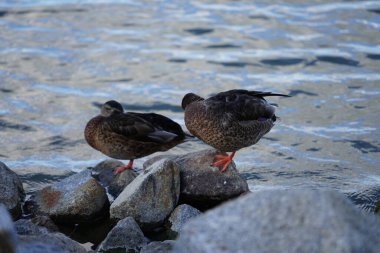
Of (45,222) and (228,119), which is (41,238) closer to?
(45,222)

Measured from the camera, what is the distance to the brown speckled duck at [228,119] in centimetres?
774

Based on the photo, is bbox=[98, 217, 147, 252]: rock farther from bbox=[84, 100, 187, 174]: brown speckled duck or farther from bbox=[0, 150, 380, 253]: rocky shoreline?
bbox=[84, 100, 187, 174]: brown speckled duck

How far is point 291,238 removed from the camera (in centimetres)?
387

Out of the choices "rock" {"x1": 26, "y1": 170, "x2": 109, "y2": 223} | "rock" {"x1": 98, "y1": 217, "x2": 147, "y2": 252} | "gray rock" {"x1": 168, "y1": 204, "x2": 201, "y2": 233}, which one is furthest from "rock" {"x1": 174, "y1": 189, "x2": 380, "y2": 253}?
"rock" {"x1": 26, "y1": 170, "x2": 109, "y2": 223}

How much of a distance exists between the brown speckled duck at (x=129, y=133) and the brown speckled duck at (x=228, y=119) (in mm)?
336

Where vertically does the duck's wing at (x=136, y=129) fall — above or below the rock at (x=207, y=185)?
above

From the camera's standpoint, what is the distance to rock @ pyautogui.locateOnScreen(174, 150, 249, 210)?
25.5ft

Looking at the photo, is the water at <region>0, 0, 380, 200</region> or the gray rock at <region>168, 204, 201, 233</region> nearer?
the gray rock at <region>168, 204, 201, 233</region>

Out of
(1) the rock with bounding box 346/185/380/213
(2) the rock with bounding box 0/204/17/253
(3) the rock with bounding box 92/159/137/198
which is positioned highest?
(2) the rock with bounding box 0/204/17/253

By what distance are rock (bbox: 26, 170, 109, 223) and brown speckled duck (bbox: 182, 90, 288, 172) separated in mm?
1187

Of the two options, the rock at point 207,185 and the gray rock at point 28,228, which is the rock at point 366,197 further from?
the gray rock at point 28,228

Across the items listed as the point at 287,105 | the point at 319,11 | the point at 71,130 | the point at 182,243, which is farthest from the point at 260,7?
the point at 182,243

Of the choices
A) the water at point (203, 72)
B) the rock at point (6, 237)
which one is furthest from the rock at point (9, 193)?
the rock at point (6, 237)

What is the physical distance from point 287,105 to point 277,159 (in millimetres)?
1916
